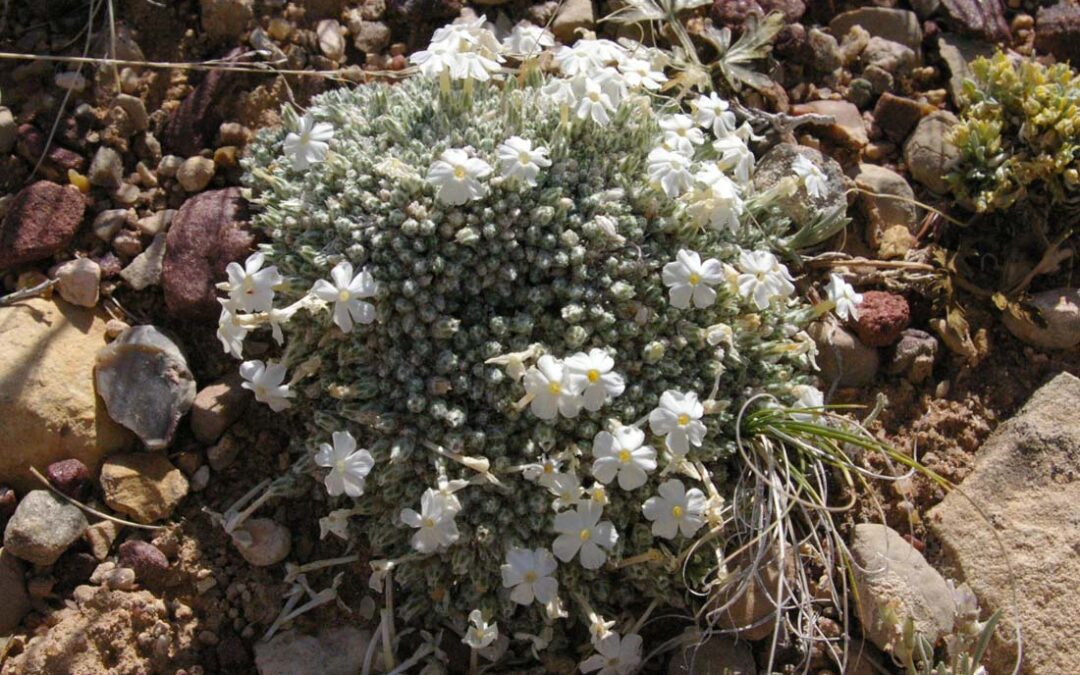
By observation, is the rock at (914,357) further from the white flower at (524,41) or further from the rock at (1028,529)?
the white flower at (524,41)

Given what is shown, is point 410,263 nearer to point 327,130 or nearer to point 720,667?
point 327,130

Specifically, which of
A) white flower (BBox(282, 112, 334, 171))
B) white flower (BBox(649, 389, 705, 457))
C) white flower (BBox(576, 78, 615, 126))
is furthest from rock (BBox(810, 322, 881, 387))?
white flower (BBox(282, 112, 334, 171))

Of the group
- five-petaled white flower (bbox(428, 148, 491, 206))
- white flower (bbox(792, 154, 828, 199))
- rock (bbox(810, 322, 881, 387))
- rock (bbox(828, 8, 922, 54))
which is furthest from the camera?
rock (bbox(828, 8, 922, 54))

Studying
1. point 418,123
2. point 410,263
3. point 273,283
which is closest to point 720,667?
point 410,263

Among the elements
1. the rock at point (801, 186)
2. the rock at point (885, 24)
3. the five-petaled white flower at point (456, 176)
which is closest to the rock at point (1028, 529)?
the rock at point (801, 186)

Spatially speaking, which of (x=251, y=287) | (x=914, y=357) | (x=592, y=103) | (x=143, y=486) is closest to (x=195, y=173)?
(x=251, y=287)

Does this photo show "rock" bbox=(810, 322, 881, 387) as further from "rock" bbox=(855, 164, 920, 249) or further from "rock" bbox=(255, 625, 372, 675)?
"rock" bbox=(255, 625, 372, 675)

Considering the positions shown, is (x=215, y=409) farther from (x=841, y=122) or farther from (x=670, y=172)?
(x=841, y=122)
